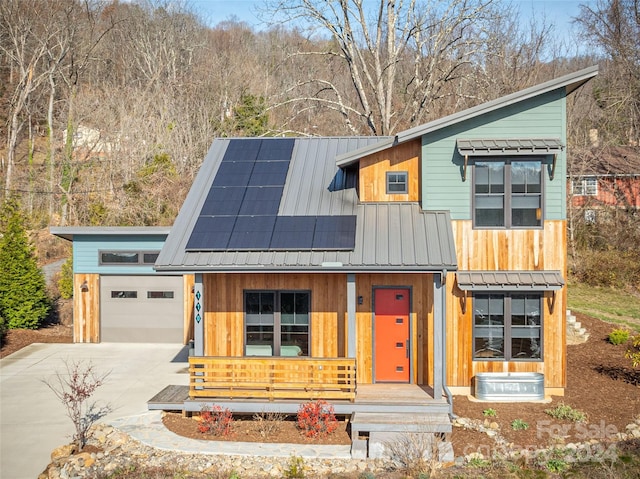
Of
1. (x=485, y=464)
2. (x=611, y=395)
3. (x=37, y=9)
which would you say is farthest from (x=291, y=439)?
(x=37, y=9)

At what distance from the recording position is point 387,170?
14.2m

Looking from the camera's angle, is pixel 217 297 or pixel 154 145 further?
pixel 154 145

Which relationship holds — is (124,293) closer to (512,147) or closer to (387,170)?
(387,170)

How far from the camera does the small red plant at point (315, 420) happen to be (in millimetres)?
11477

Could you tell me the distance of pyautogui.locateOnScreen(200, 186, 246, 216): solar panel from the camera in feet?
45.6

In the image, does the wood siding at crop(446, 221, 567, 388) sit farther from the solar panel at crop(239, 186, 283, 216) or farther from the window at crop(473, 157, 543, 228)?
the solar panel at crop(239, 186, 283, 216)

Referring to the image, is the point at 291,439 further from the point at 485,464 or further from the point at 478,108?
the point at 478,108

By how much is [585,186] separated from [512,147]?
20.7 m

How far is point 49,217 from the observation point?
3316 centimetres

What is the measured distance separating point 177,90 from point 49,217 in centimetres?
1097

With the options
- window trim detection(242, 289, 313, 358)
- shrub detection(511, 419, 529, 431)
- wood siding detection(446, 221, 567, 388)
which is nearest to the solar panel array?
window trim detection(242, 289, 313, 358)

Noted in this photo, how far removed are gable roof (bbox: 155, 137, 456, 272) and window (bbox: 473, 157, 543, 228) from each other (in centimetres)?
111

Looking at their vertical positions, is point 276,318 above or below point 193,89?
below

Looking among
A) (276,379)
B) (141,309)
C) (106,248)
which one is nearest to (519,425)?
(276,379)
